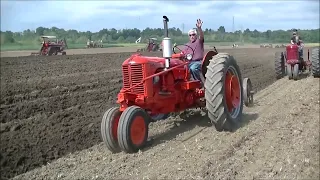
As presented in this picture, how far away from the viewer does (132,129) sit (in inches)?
224

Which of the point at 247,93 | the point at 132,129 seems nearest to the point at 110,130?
the point at 132,129

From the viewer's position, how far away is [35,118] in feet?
26.2

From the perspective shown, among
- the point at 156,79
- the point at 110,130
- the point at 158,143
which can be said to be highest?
the point at 156,79

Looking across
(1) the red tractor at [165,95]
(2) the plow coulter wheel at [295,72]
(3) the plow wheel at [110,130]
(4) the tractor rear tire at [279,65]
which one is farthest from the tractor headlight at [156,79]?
(4) the tractor rear tire at [279,65]

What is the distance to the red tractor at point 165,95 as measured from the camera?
5770 mm

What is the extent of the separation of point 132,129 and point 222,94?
1633 millimetres

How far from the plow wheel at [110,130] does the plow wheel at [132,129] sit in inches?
6.0

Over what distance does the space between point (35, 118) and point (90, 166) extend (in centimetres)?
A: 308

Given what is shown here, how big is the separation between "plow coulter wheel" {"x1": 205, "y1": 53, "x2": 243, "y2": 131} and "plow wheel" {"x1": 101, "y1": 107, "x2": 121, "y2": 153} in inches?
61.0

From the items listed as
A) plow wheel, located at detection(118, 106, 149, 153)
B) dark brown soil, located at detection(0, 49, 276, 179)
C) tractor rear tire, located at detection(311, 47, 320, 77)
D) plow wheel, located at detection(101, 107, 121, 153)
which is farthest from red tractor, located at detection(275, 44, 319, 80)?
plow wheel, located at detection(101, 107, 121, 153)

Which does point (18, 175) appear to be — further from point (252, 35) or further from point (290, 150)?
point (252, 35)

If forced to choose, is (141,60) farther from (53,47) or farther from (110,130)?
(53,47)

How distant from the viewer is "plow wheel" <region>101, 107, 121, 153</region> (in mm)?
5750

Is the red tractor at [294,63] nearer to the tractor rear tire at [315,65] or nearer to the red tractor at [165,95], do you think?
the tractor rear tire at [315,65]
